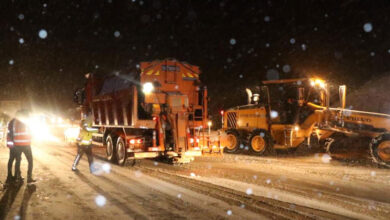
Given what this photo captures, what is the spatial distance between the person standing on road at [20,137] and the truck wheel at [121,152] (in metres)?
3.61

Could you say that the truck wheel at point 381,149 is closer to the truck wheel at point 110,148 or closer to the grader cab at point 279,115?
the grader cab at point 279,115

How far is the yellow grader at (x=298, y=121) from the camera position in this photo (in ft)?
41.9

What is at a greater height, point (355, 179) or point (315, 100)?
point (315, 100)

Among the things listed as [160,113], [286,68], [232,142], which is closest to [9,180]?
[160,113]

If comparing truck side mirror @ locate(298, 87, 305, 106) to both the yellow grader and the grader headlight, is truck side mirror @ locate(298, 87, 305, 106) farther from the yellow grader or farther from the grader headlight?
the grader headlight

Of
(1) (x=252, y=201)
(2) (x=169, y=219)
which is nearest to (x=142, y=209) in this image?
(2) (x=169, y=219)

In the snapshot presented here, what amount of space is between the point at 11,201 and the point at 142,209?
263cm

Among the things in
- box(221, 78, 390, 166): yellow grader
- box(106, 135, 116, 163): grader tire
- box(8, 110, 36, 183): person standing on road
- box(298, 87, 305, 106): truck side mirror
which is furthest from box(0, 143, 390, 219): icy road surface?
box(298, 87, 305, 106): truck side mirror

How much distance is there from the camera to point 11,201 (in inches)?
279

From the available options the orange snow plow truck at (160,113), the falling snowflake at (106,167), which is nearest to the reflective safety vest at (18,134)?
the falling snowflake at (106,167)

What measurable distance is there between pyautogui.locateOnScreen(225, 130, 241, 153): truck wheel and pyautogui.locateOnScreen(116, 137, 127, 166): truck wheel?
608cm

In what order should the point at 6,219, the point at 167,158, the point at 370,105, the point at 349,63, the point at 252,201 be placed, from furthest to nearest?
the point at 349,63, the point at 370,105, the point at 167,158, the point at 252,201, the point at 6,219

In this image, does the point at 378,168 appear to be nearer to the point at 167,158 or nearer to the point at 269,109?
the point at 269,109

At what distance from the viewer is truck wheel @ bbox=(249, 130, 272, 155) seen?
15734 mm
